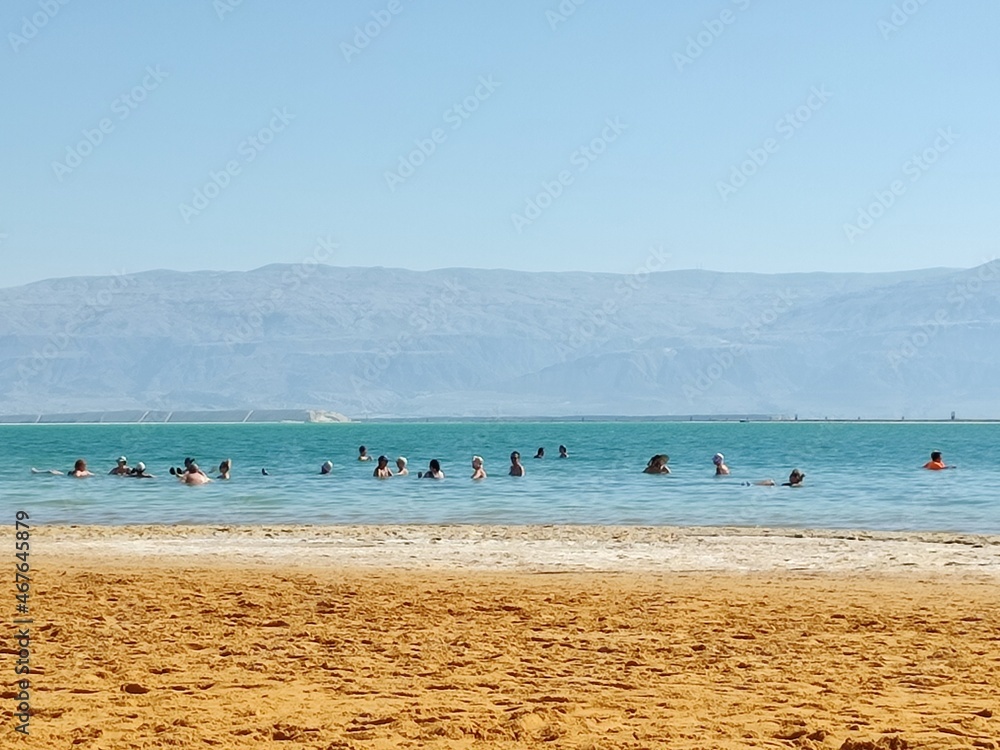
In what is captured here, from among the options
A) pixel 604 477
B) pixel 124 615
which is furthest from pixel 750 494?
pixel 124 615

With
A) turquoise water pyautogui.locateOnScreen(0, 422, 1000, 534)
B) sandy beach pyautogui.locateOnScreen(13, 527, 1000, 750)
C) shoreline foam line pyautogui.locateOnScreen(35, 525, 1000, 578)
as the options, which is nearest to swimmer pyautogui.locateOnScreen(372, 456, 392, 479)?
turquoise water pyautogui.locateOnScreen(0, 422, 1000, 534)

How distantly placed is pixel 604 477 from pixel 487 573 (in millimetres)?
25261

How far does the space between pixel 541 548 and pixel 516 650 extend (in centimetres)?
903

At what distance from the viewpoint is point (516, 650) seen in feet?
35.0

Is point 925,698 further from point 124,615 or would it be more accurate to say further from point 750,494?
point 750,494

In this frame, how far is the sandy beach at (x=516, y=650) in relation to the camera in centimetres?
805

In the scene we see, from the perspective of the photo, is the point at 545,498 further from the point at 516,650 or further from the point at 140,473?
the point at 516,650

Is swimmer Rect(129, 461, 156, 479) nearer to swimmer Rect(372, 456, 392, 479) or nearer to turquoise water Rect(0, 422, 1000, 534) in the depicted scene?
turquoise water Rect(0, 422, 1000, 534)

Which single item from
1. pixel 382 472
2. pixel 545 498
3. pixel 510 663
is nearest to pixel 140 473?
pixel 382 472

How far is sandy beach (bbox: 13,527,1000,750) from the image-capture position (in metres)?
8.05

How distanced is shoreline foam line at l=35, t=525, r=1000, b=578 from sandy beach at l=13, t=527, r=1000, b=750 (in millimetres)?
133

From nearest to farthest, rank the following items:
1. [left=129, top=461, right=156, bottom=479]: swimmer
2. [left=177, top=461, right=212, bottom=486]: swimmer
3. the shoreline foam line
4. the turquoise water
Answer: the shoreline foam line, the turquoise water, [left=177, top=461, right=212, bottom=486]: swimmer, [left=129, top=461, right=156, bottom=479]: swimmer

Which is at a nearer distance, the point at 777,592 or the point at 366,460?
the point at 777,592

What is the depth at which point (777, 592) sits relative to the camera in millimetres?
14383
